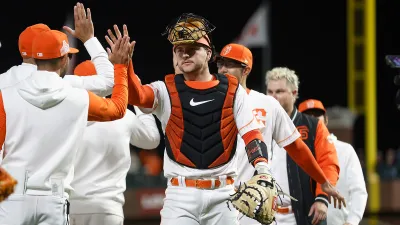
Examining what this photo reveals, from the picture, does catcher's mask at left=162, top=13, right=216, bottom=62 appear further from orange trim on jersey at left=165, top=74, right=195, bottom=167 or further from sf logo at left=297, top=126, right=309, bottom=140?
sf logo at left=297, top=126, right=309, bottom=140

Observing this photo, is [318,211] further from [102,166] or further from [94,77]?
[94,77]

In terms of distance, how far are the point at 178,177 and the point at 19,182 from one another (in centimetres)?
104

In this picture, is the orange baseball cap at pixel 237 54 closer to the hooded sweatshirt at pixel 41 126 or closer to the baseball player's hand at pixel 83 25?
the baseball player's hand at pixel 83 25

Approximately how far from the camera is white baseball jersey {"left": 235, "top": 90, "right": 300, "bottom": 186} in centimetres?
659

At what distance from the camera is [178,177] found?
5926 millimetres

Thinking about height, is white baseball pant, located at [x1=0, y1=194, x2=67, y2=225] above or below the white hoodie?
below

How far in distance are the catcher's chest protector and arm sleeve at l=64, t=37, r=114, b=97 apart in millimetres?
615

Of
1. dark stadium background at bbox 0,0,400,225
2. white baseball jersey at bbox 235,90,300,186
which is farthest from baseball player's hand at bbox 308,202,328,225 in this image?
dark stadium background at bbox 0,0,400,225

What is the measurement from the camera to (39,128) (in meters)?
5.71

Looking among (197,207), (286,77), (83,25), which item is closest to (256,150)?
(197,207)

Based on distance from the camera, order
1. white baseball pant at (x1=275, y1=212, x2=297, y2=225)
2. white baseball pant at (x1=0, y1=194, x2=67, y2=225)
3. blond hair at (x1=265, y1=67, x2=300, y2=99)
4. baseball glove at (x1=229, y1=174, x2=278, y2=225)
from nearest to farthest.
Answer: baseball glove at (x1=229, y1=174, x2=278, y2=225) → white baseball pant at (x1=0, y1=194, x2=67, y2=225) → white baseball pant at (x1=275, y1=212, x2=297, y2=225) → blond hair at (x1=265, y1=67, x2=300, y2=99)

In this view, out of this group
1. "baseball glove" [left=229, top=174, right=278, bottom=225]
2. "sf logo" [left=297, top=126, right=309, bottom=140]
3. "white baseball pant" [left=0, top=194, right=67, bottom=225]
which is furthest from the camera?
"sf logo" [left=297, top=126, right=309, bottom=140]

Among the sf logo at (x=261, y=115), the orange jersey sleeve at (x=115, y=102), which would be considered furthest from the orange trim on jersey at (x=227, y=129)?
the sf logo at (x=261, y=115)

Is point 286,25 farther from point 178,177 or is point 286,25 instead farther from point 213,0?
point 178,177
